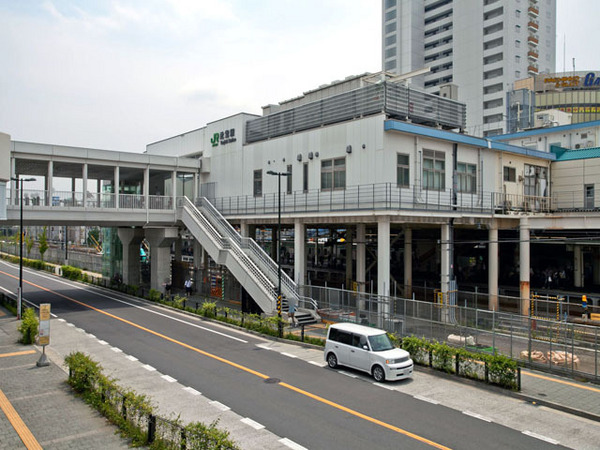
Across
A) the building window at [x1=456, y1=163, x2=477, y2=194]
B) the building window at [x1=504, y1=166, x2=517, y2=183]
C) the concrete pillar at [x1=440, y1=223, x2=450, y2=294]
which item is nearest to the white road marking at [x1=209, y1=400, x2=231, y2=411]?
the concrete pillar at [x1=440, y1=223, x2=450, y2=294]

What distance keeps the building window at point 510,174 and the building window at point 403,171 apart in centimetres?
1066

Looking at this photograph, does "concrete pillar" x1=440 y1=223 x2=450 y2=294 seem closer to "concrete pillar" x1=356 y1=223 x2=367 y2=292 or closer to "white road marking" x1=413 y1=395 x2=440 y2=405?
"concrete pillar" x1=356 y1=223 x2=367 y2=292

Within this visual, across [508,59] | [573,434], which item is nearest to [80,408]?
[573,434]

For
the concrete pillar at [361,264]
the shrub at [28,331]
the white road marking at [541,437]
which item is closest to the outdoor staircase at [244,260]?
the concrete pillar at [361,264]

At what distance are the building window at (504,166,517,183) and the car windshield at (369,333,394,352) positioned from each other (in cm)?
2169

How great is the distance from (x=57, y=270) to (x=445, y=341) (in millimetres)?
48155

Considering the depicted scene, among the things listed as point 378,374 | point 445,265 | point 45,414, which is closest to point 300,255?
point 445,265

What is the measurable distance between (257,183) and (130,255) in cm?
1693

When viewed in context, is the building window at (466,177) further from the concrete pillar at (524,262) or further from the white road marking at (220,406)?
the white road marking at (220,406)

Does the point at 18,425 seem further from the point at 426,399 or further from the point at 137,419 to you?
the point at 426,399

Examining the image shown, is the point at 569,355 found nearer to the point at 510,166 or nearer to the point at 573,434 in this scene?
the point at 573,434

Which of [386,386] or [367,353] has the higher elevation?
[367,353]

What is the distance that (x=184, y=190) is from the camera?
43500mm

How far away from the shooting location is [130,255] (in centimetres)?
4484
